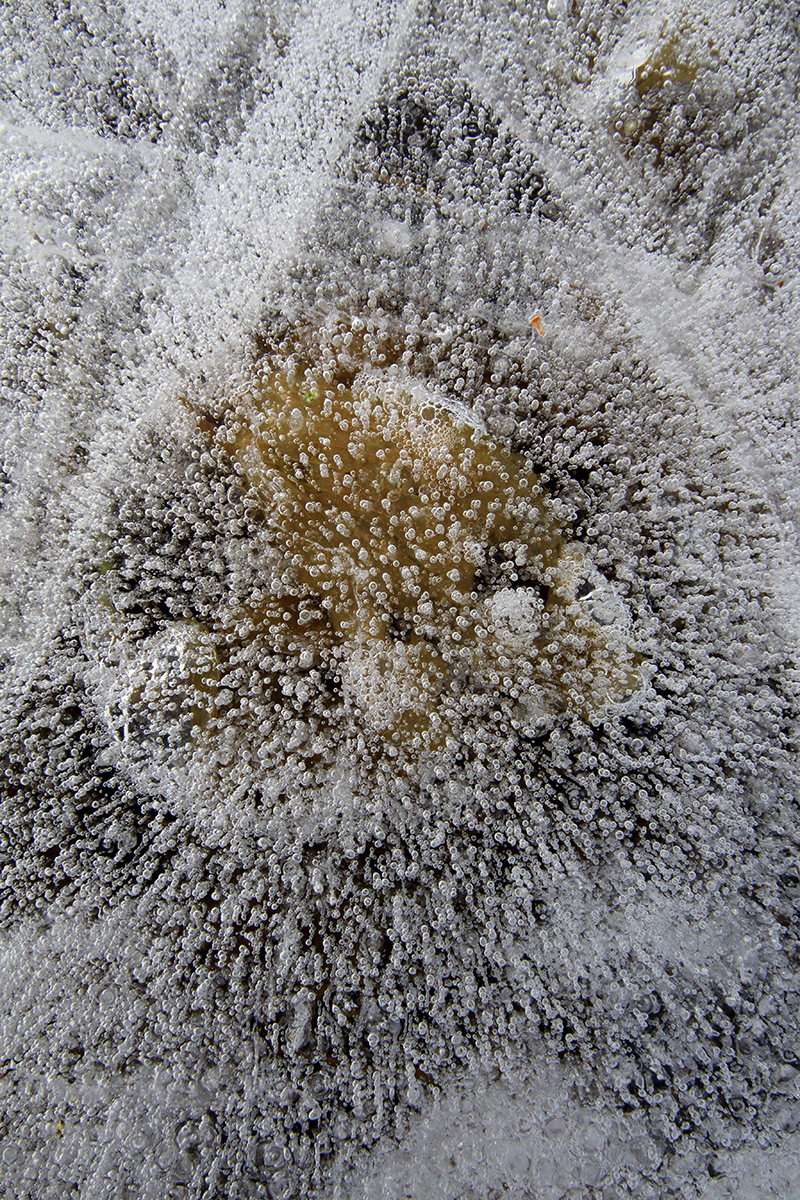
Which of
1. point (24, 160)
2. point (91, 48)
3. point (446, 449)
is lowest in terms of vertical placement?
point (446, 449)

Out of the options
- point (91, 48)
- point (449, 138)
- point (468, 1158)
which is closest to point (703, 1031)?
point (468, 1158)

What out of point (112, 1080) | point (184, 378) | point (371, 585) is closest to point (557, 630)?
point (371, 585)

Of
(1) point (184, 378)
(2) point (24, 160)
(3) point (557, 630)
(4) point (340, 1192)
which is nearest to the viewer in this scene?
(4) point (340, 1192)

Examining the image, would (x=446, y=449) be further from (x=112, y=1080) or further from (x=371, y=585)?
(x=112, y=1080)

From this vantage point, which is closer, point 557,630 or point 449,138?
point 557,630

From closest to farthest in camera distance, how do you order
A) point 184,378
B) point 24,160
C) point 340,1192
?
point 340,1192 → point 184,378 → point 24,160

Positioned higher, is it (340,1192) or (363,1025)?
(363,1025)
